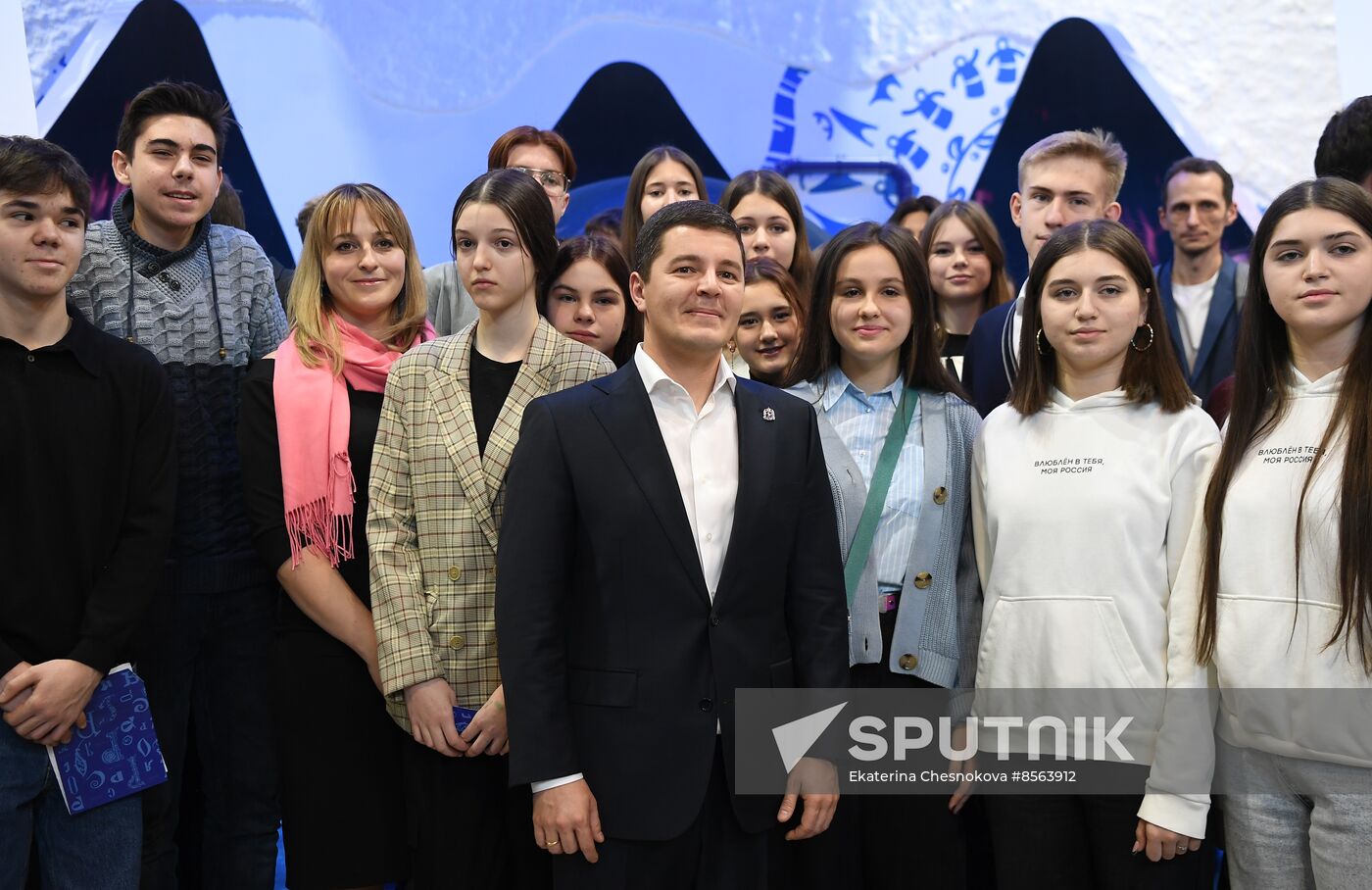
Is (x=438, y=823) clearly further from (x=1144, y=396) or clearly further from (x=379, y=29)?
(x=379, y=29)

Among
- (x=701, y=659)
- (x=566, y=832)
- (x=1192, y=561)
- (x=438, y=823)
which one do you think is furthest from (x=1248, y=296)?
(x=438, y=823)

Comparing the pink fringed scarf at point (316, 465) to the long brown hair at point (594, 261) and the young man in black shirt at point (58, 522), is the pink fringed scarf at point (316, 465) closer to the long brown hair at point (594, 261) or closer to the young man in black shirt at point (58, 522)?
the young man in black shirt at point (58, 522)

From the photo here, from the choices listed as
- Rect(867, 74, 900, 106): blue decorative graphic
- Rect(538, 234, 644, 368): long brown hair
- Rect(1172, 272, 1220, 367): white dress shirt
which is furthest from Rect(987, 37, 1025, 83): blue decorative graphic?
Rect(538, 234, 644, 368): long brown hair

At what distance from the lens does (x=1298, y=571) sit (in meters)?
2.09

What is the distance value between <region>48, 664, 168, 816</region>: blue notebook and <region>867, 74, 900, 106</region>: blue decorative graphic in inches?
166

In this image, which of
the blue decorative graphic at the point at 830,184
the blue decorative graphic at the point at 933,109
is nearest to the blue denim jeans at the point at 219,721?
the blue decorative graphic at the point at 830,184

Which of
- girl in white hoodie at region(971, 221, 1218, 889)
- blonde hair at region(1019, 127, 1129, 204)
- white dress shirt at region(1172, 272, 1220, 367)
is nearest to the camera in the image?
girl in white hoodie at region(971, 221, 1218, 889)

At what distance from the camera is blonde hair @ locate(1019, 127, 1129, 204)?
3289mm

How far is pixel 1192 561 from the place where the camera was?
86.7 inches

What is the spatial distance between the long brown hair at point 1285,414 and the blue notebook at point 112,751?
6.88 feet

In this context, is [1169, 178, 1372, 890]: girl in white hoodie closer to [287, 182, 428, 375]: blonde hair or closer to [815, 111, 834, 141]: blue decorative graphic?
[287, 182, 428, 375]: blonde hair

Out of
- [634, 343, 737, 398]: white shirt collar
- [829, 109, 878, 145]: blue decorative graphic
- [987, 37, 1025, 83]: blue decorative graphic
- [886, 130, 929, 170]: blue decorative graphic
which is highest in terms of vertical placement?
[987, 37, 1025, 83]: blue decorative graphic

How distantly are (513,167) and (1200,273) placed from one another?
2569 millimetres

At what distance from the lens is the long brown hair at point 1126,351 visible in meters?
2.33
